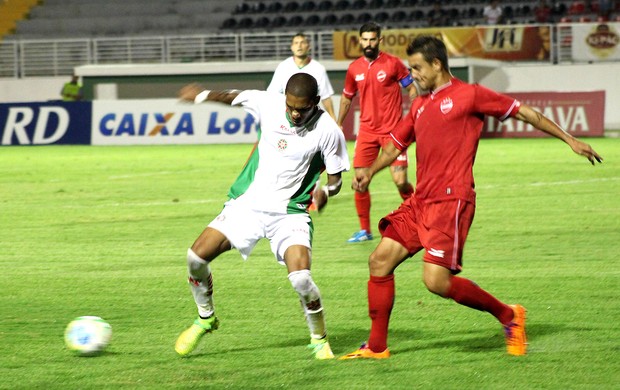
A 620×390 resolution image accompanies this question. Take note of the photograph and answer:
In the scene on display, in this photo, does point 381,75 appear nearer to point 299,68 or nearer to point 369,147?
point 369,147

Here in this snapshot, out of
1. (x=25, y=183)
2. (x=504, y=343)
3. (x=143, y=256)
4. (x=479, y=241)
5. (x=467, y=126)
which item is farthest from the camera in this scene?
(x=25, y=183)

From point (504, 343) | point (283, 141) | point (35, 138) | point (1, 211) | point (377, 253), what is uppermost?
point (283, 141)

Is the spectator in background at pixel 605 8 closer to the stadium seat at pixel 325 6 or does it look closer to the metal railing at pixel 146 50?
the metal railing at pixel 146 50

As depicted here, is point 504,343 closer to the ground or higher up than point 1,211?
higher up

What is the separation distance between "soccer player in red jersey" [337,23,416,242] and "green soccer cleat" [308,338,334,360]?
5.09 metres

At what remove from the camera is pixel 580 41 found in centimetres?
3123

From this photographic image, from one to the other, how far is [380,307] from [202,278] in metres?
1.07

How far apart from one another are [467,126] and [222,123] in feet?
72.4

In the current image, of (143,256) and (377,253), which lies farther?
(143,256)

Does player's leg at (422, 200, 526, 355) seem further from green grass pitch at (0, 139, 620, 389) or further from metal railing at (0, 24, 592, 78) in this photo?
metal railing at (0, 24, 592, 78)

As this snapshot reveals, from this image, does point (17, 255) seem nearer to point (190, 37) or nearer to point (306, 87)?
point (306, 87)

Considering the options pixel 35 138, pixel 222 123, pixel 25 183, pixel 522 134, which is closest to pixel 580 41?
pixel 522 134

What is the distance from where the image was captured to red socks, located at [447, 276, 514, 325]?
6.09m

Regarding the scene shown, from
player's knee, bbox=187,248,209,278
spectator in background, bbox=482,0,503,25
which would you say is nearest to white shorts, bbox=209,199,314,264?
player's knee, bbox=187,248,209,278
